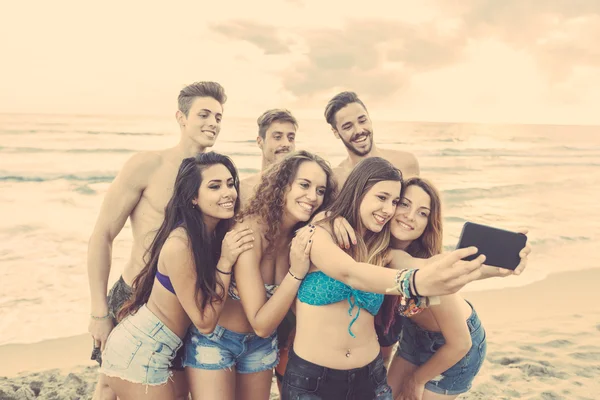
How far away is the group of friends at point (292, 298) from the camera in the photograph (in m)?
3.10

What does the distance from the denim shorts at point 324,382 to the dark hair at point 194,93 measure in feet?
8.08

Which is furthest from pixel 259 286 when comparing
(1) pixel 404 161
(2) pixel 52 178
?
(2) pixel 52 178

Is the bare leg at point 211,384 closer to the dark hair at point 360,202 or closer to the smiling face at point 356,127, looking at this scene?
the dark hair at point 360,202

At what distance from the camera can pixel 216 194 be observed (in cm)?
346

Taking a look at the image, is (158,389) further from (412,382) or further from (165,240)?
(412,382)

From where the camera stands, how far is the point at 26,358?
717 centimetres

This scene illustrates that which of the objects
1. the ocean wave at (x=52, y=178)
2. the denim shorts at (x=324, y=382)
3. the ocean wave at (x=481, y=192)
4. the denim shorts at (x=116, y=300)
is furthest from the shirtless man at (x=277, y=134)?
the ocean wave at (x=52, y=178)

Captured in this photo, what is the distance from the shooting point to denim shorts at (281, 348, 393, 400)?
9.91 feet

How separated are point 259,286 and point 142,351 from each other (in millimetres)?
848

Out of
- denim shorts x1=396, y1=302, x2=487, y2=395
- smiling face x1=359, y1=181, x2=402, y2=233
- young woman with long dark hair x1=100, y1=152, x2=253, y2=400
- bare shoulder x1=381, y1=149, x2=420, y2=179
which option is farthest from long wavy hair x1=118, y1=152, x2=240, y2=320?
bare shoulder x1=381, y1=149, x2=420, y2=179

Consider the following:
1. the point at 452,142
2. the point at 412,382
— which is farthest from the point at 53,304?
the point at 452,142

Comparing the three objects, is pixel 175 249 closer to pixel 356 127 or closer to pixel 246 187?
pixel 246 187

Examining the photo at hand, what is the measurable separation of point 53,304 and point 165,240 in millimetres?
7532

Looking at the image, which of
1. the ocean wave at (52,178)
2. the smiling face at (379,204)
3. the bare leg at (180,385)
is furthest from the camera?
the ocean wave at (52,178)
